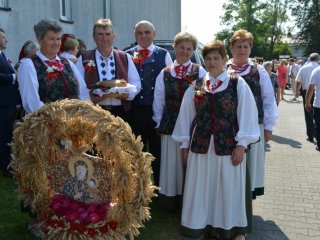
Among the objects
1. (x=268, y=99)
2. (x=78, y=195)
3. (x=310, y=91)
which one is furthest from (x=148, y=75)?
(x=310, y=91)

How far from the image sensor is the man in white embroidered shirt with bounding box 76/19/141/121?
4.15 metres

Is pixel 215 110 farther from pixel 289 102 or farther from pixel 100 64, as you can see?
pixel 289 102

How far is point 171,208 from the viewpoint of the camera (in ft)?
15.0

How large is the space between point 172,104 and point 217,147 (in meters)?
0.90

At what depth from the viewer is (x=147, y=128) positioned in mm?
4746

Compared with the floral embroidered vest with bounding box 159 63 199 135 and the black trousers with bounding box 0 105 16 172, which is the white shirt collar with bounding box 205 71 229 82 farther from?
the black trousers with bounding box 0 105 16 172

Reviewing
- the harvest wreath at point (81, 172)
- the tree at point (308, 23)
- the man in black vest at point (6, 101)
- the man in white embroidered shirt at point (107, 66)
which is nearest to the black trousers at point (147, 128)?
the man in white embroidered shirt at point (107, 66)

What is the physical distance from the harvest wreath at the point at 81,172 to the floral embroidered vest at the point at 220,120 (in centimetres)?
85

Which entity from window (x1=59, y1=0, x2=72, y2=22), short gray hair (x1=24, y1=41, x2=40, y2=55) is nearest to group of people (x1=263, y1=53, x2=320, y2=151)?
short gray hair (x1=24, y1=41, x2=40, y2=55)

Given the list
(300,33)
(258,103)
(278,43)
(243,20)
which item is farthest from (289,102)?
(278,43)

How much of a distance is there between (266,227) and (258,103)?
1.31 meters

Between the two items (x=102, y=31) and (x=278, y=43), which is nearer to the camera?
(x=102, y=31)

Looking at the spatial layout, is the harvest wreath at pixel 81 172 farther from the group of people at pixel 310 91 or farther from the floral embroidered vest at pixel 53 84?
the group of people at pixel 310 91

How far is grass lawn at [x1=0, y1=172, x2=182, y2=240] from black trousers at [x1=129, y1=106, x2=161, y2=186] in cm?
A: 48
